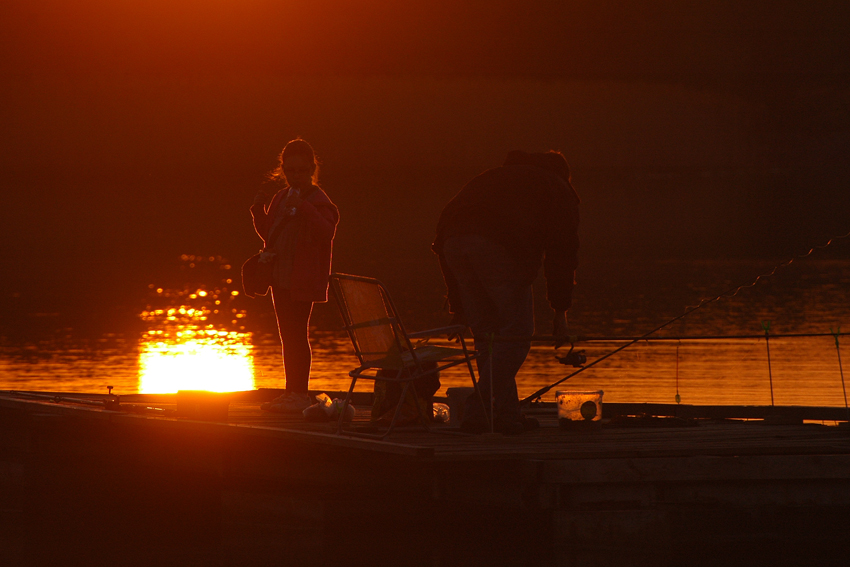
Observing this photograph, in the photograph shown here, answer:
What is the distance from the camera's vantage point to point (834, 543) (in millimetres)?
5734

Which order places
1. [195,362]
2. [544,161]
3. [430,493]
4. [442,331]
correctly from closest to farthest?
[430,493]
[442,331]
[544,161]
[195,362]

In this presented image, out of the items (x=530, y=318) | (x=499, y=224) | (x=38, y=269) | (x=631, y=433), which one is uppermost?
(x=38, y=269)

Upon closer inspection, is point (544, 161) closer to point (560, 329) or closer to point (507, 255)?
point (507, 255)

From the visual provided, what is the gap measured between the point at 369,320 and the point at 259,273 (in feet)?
4.12

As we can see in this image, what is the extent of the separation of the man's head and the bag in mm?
1647

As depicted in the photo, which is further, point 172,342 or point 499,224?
point 172,342

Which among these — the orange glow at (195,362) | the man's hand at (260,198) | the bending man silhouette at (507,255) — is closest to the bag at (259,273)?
the man's hand at (260,198)

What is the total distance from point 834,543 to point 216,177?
126913 millimetres

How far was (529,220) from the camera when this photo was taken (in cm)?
600

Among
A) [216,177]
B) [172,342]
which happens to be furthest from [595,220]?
[172,342]

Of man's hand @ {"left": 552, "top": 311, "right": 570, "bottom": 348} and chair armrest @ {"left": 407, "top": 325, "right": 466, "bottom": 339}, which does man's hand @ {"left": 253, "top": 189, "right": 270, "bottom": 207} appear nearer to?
chair armrest @ {"left": 407, "top": 325, "right": 466, "bottom": 339}

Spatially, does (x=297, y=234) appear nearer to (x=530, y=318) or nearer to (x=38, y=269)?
(x=530, y=318)

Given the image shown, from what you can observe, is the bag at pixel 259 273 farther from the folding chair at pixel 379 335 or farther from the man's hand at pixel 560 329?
the man's hand at pixel 560 329

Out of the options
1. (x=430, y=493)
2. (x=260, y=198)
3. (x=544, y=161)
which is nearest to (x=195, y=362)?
(x=260, y=198)
